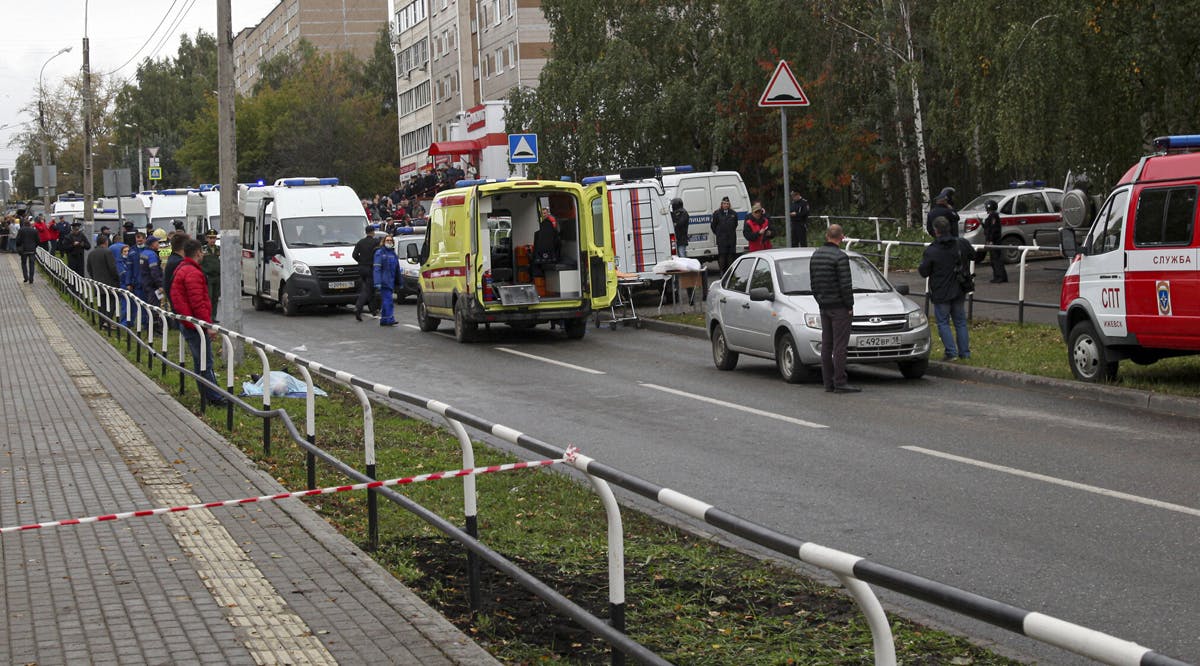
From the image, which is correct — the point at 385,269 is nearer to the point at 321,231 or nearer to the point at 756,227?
the point at 321,231

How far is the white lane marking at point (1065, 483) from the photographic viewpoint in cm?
909

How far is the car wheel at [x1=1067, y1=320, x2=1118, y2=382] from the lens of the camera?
49.6 ft

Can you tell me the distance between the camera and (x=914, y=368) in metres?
17.1

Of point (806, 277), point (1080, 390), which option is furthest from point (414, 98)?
point (1080, 390)

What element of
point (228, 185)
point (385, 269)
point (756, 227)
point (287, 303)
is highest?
point (228, 185)

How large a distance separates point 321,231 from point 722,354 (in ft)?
52.1

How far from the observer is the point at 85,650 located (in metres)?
6.01

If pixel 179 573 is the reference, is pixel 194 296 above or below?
above

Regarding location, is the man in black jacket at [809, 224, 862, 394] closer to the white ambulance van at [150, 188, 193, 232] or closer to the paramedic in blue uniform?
the paramedic in blue uniform

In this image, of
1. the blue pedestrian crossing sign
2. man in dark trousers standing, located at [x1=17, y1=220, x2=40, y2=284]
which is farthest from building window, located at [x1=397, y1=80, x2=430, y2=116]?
the blue pedestrian crossing sign

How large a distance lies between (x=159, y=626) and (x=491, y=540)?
96.7 inches

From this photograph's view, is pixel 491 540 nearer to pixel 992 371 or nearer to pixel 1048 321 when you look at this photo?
pixel 992 371

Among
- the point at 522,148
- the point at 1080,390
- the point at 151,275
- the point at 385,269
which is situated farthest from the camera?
the point at 385,269

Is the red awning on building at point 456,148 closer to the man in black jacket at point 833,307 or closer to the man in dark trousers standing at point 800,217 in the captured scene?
the man in dark trousers standing at point 800,217
